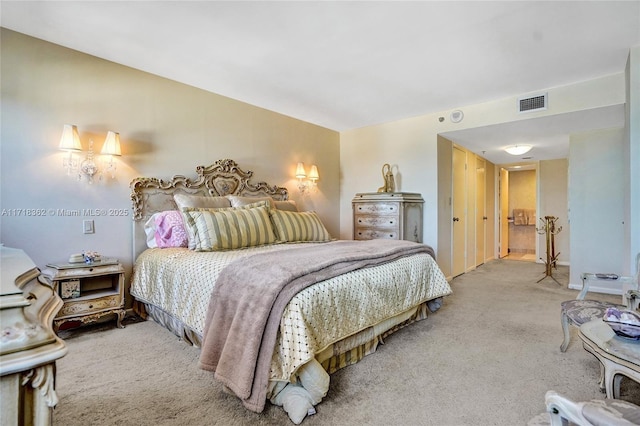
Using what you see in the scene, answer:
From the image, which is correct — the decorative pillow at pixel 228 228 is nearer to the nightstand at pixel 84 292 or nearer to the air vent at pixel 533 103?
the nightstand at pixel 84 292

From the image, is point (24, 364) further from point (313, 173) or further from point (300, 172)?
point (313, 173)

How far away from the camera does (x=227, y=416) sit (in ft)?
4.95

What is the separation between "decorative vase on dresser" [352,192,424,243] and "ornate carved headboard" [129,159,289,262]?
1.27 m

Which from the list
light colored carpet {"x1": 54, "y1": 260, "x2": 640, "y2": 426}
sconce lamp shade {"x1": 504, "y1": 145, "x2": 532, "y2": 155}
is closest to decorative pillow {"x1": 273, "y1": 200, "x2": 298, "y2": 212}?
light colored carpet {"x1": 54, "y1": 260, "x2": 640, "y2": 426}

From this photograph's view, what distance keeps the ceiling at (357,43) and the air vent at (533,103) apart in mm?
104

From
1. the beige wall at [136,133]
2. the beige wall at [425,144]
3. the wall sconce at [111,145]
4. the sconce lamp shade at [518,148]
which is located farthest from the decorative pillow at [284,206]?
the sconce lamp shade at [518,148]

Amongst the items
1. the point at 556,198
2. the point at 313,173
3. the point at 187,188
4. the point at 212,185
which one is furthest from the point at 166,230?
the point at 556,198

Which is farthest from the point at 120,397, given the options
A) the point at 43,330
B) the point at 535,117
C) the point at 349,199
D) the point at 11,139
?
the point at 535,117

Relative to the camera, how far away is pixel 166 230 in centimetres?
286

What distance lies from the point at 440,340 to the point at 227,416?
168 cm

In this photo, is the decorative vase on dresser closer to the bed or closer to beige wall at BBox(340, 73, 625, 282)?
beige wall at BBox(340, 73, 625, 282)

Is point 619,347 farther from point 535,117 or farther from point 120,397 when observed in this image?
point 535,117

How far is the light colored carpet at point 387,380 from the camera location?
1.52 m

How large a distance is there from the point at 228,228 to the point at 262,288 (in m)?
1.21
